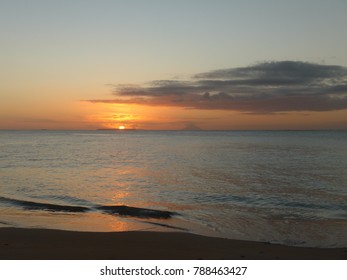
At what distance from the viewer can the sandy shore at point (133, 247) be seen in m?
9.56

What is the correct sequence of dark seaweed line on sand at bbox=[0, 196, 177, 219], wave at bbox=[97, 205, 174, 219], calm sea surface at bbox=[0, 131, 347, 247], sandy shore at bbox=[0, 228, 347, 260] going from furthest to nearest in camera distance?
dark seaweed line on sand at bbox=[0, 196, 177, 219] → wave at bbox=[97, 205, 174, 219] → calm sea surface at bbox=[0, 131, 347, 247] → sandy shore at bbox=[0, 228, 347, 260]

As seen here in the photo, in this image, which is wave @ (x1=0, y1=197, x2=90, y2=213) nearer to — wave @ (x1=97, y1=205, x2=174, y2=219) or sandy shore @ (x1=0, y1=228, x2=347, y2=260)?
wave @ (x1=97, y1=205, x2=174, y2=219)

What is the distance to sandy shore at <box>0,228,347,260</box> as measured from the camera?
9.56m

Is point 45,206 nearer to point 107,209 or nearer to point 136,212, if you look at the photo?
point 107,209

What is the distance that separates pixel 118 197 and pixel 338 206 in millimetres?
12251

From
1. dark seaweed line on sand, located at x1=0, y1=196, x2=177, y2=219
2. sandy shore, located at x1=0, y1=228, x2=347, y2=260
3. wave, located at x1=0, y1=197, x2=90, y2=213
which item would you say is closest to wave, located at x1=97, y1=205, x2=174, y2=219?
dark seaweed line on sand, located at x1=0, y1=196, x2=177, y2=219

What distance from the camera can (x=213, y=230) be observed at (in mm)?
13828

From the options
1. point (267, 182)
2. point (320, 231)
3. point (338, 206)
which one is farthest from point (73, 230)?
point (267, 182)

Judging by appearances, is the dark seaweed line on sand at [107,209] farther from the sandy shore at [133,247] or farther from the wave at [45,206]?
the sandy shore at [133,247]

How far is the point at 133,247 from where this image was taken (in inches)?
416

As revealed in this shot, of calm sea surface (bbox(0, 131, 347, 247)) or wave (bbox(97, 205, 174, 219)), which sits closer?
calm sea surface (bbox(0, 131, 347, 247))

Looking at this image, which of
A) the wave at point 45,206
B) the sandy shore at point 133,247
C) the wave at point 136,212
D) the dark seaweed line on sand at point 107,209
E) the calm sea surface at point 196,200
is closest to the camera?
the sandy shore at point 133,247

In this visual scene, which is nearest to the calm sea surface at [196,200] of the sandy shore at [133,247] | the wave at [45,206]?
the wave at [45,206]

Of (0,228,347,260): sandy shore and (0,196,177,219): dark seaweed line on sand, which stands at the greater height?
(0,228,347,260): sandy shore
